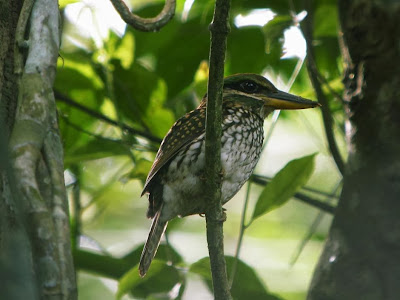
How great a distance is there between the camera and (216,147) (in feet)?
8.21

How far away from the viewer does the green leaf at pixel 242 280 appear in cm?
291

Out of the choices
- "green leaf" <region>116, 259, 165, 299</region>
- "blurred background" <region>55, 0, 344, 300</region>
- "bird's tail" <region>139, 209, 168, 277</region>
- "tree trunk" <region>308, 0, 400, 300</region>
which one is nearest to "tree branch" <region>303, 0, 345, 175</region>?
"blurred background" <region>55, 0, 344, 300</region>

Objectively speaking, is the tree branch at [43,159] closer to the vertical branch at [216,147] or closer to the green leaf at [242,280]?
the vertical branch at [216,147]

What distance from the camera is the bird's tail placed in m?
3.16

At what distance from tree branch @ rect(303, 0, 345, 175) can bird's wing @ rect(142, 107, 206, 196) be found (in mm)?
556

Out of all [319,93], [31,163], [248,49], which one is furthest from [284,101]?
Result: [31,163]

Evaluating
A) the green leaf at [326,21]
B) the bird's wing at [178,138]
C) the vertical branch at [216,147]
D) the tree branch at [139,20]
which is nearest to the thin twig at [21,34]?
the tree branch at [139,20]

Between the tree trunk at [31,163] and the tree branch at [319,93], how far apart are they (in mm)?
1387

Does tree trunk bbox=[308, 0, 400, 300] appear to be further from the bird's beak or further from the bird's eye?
the bird's eye

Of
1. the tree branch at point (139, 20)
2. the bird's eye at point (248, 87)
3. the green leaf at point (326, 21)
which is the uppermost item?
the green leaf at point (326, 21)

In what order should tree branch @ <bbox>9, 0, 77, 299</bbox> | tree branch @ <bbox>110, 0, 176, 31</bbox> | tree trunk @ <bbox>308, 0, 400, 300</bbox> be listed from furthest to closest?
tree branch @ <bbox>110, 0, 176, 31</bbox>, tree trunk @ <bbox>308, 0, 400, 300</bbox>, tree branch @ <bbox>9, 0, 77, 299</bbox>

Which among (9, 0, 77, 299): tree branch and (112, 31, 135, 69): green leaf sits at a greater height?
(112, 31, 135, 69): green leaf

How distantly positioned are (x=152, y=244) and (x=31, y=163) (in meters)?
1.40

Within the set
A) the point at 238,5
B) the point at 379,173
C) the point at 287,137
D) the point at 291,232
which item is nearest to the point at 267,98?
the point at 238,5
